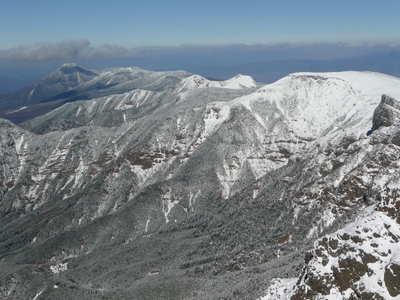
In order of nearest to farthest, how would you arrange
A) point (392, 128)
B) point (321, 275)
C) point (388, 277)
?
1. point (388, 277)
2. point (321, 275)
3. point (392, 128)

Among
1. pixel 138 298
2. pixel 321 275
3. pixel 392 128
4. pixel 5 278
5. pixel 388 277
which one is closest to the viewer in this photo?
pixel 388 277

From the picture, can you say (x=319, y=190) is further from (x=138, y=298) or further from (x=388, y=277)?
(x=388, y=277)

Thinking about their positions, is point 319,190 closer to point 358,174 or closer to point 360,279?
point 358,174

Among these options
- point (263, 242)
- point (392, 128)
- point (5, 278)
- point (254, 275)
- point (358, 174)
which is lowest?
point (5, 278)

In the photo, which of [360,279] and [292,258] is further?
[292,258]

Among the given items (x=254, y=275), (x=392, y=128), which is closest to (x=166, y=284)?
(x=254, y=275)

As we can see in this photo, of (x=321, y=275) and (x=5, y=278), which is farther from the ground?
(x=321, y=275)

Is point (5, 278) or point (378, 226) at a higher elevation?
point (378, 226)

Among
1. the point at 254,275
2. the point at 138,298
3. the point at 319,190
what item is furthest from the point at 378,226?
the point at 319,190

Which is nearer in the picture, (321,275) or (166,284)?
(321,275)
